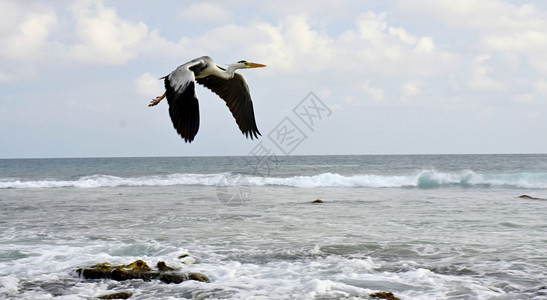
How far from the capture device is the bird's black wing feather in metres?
4.37

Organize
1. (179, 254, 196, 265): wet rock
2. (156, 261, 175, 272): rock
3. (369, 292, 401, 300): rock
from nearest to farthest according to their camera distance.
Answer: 1. (369, 292, 401, 300): rock
2. (156, 261, 175, 272): rock
3. (179, 254, 196, 265): wet rock

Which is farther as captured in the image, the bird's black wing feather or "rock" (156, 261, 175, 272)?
"rock" (156, 261, 175, 272)

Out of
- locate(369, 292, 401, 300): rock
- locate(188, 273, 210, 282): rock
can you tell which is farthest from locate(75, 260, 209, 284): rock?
locate(369, 292, 401, 300): rock

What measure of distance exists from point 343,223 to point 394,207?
347 centimetres

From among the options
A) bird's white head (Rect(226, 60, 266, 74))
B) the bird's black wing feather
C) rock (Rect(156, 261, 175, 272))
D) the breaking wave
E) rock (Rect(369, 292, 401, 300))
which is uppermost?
bird's white head (Rect(226, 60, 266, 74))

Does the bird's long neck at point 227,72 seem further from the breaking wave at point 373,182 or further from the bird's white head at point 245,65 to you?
the breaking wave at point 373,182

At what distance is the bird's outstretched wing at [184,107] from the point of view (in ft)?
14.3

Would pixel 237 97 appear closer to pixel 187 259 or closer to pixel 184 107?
pixel 184 107

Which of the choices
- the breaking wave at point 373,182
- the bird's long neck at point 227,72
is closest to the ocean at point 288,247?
the bird's long neck at point 227,72

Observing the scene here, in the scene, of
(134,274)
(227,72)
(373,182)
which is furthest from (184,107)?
(373,182)

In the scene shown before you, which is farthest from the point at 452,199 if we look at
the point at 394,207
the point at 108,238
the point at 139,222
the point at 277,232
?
→ the point at 108,238

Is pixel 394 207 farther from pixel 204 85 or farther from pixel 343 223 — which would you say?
pixel 204 85

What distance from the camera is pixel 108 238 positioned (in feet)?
28.3

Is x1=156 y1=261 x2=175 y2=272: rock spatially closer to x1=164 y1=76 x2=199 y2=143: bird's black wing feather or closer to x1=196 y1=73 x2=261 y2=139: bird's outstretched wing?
x1=196 y1=73 x2=261 y2=139: bird's outstretched wing
